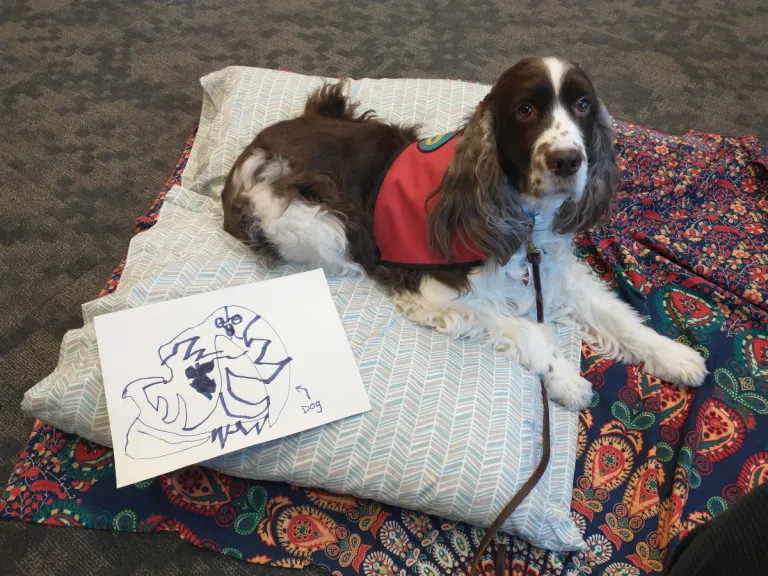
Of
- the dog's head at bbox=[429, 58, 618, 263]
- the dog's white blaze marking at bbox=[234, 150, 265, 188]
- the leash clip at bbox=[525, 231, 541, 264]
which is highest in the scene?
the dog's head at bbox=[429, 58, 618, 263]

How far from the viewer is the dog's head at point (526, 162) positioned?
4.87ft

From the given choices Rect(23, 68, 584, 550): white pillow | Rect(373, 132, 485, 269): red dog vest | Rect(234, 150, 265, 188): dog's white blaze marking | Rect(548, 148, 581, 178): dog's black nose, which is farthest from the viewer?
Rect(234, 150, 265, 188): dog's white blaze marking

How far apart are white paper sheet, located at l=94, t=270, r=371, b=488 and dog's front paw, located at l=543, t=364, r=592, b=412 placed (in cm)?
67

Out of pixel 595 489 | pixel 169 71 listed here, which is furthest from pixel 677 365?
pixel 169 71

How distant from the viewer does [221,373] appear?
5.46 feet

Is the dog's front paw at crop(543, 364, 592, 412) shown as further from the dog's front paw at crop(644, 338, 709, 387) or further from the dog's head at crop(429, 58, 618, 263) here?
the dog's head at crop(429, 58, 618, 263)

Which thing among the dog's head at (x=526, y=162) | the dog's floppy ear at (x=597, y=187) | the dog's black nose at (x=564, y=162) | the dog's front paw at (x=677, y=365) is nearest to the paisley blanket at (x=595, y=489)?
the dog's front paw at (x=677, y=365)

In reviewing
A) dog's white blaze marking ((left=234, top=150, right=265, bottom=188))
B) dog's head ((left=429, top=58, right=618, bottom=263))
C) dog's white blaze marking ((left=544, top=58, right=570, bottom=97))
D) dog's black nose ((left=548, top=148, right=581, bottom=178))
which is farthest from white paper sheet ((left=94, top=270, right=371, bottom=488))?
dog's white blaze marking ((left=544, top=58, right=570, bottom=97))

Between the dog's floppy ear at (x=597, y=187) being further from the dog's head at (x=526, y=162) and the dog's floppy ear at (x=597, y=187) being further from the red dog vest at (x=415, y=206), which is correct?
the red dog vest at (x=415, y=206)

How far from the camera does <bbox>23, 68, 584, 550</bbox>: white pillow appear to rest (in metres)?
1.55

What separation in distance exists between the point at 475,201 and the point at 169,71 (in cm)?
277

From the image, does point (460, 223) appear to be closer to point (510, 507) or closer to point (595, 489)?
point (510, 507)

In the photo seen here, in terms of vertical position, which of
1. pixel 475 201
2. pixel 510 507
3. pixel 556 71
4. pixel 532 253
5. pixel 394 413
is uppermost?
pixel 556 71

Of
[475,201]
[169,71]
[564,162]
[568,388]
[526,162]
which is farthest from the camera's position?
[169,71]
